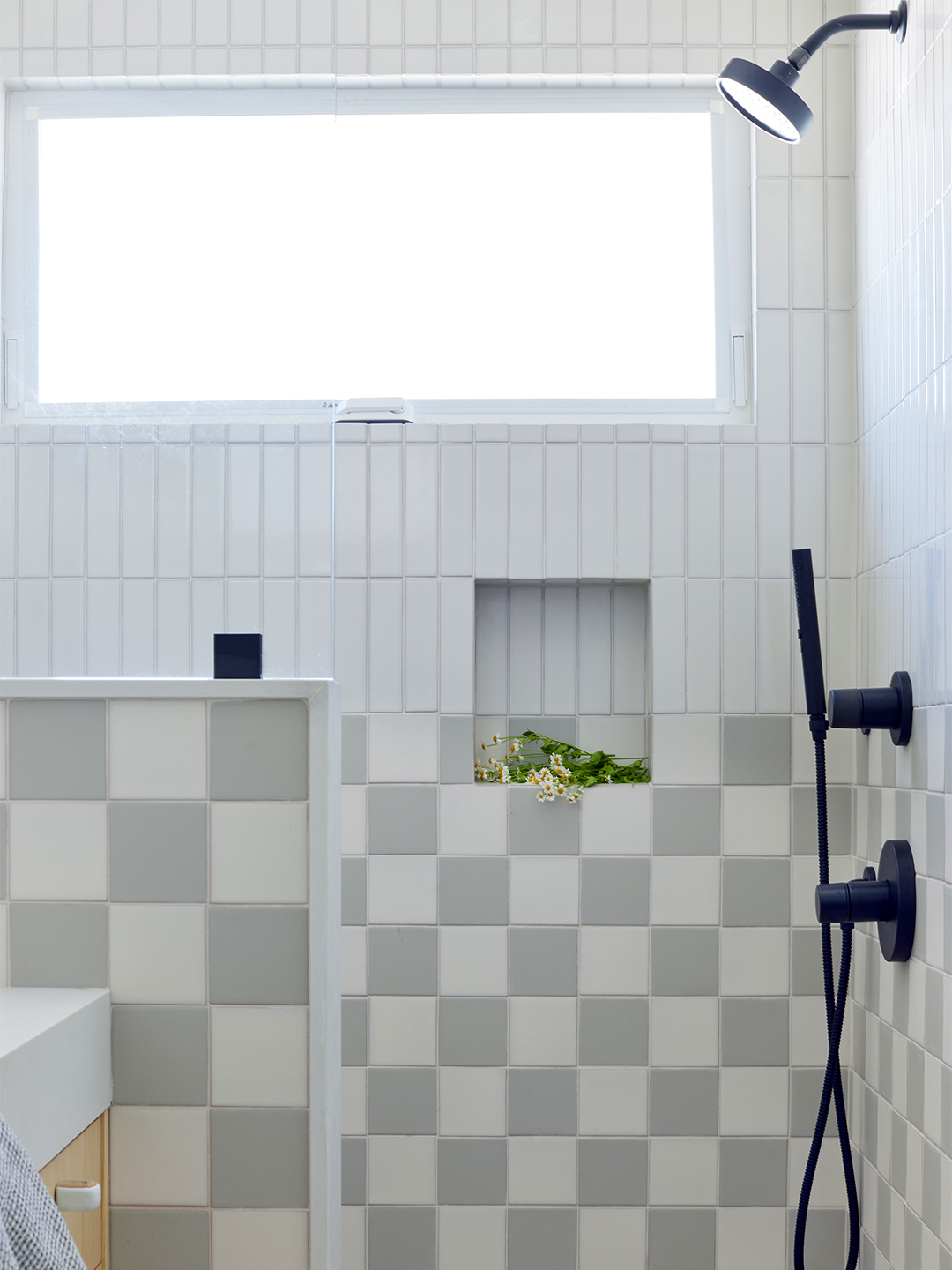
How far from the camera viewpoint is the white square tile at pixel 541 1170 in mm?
1817

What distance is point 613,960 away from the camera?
1.83 meters

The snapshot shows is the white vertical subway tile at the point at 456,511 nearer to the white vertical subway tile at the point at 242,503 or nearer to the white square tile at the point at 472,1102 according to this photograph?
the white vertical subway tile at the point at 242,503

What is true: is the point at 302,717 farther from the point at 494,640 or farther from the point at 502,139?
the point at 502,139

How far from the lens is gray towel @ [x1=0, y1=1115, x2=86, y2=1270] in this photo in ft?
2.07

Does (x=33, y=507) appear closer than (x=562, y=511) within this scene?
Yes

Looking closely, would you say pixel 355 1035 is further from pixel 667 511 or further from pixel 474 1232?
pixel 667 511

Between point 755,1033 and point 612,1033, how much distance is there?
249 millimetres

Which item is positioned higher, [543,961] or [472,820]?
[472,820]

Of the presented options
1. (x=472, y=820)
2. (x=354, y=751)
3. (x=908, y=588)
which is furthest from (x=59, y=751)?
(x=908, y=588)

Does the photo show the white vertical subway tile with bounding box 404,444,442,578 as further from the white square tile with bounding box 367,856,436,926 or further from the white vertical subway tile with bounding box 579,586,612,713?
the white square tile with bounding box 367,856,436,926

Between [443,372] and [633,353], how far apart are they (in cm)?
36

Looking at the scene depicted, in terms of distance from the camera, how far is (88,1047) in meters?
1.06

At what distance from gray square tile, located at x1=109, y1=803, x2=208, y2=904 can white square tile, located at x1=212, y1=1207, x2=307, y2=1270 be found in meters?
→ 0.34

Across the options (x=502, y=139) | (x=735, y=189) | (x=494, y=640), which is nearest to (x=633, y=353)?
(x=735, y=189)
